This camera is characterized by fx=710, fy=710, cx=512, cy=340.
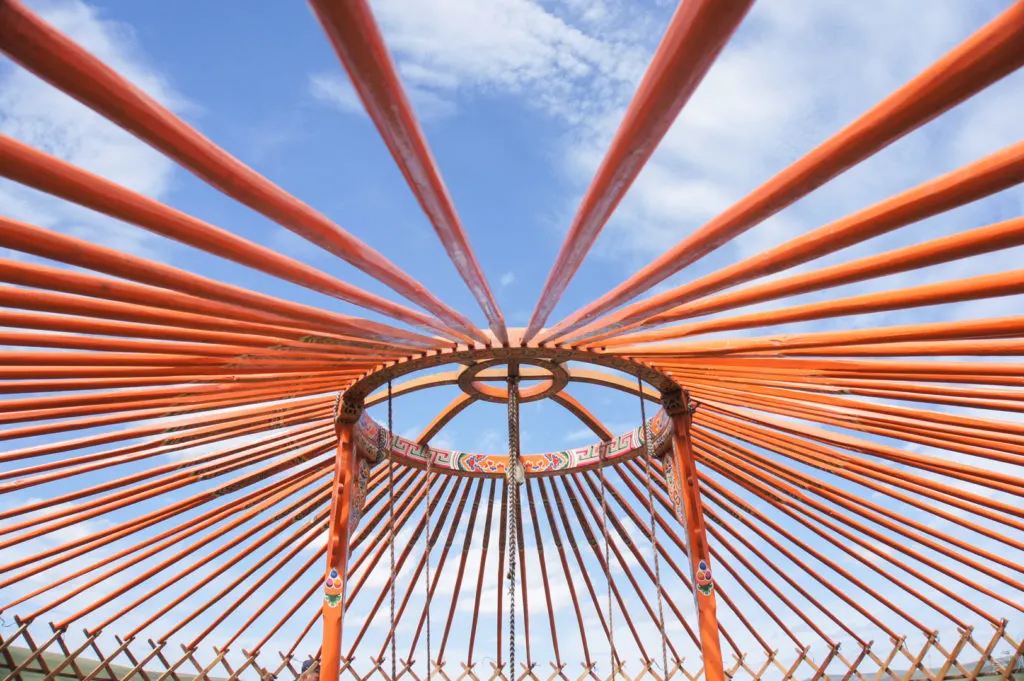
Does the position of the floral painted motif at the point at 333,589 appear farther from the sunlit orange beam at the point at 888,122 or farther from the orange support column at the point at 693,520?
the sunlit orange beam at the point at 888,122

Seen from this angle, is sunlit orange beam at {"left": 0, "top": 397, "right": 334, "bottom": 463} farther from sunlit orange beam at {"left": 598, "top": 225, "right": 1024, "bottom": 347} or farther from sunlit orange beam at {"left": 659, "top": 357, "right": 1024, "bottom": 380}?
sunlit orange beam at {"left": 598, "top": 225, "right": 1024, "bottom": 347}

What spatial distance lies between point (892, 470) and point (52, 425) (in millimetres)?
4667

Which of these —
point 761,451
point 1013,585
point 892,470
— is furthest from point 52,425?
point 1013,585

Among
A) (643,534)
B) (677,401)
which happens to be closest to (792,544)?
(643,534)

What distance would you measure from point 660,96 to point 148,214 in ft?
4.26

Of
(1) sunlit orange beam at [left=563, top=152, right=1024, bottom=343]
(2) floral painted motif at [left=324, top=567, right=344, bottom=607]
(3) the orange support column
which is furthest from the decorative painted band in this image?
(1) sunlit orange beam at [left=563, top=152, right=1024, bottom=343]

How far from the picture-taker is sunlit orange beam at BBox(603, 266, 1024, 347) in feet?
7.30

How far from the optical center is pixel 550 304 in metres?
2.73

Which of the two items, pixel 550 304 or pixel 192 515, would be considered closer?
pixel 550 304

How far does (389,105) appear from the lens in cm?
143

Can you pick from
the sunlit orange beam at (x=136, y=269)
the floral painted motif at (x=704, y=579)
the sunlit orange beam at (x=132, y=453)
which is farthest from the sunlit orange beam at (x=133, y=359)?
the floral painted motif at (x=704, y=579)

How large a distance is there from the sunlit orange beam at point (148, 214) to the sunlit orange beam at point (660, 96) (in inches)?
33.9

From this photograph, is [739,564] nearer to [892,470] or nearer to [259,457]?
[892,470]

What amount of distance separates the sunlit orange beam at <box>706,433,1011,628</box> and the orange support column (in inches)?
28.3
